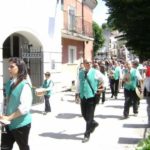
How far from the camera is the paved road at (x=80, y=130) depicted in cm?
988

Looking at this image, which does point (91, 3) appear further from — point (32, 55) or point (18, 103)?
point (18, 103)

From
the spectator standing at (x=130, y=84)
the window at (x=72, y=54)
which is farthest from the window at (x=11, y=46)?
the window at (x=72, y=54)

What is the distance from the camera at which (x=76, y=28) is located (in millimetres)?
29703

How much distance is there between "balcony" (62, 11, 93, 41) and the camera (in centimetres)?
2730

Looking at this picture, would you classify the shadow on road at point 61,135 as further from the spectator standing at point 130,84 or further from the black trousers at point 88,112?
the spectator standing at point 130,84

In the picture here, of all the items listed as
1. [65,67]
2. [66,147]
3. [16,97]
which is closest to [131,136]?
[66,147]

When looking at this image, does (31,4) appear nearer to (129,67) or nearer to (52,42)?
(52,42)

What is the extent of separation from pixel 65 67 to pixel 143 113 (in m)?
14.2

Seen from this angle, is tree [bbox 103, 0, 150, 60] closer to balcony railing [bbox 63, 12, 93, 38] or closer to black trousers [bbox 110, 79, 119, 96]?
balcony railing [bbox 63, 12, 93, 38]

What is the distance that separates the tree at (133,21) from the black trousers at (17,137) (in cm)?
1639

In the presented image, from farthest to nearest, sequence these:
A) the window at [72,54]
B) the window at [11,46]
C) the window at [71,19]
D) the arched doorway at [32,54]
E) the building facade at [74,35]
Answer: the window at [72,54] < the window at [71,19] < the building facade at [74,35] < the window at [11,46] < the arched doorway at [32,54]

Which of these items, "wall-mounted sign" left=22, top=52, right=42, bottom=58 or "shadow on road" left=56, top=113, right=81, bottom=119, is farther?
"wall-mounted sign" left=22, top=52, right=42, bottom=58

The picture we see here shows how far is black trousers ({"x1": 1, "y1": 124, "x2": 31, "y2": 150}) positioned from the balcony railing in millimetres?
20415

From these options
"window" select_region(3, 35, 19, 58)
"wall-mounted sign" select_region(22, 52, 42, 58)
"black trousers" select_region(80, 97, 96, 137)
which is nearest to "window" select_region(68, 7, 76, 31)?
"window" select_region(3, 35, 19, 58)
